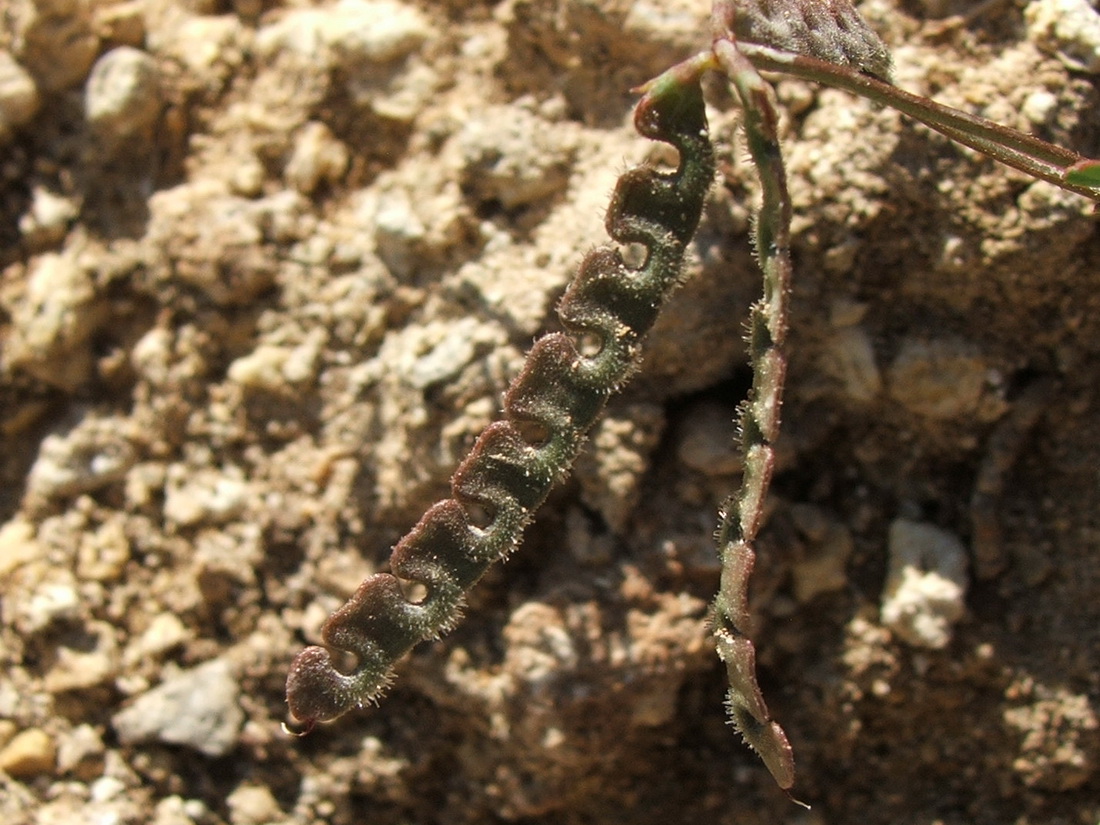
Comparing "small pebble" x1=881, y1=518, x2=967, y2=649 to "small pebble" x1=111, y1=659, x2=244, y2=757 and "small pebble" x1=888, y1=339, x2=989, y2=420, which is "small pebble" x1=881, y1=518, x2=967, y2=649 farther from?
"small pebble" x1=111, y1=659, x2=244, y2=757

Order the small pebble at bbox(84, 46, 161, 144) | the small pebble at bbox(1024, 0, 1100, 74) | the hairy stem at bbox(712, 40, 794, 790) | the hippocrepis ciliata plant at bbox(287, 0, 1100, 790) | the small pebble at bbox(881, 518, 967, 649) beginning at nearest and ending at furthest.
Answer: the hairy stem at bbox(712, 40, 794, 790) < the hippocrepis ciliata plant at bbox(287, 0, 1100, 790) < the small pebble at bbox(1024, 0, 1100, 74) < the small pebble at bbox(881, 518, 967, 649) < the small pebble at bbox(84, 46, 161, 144)

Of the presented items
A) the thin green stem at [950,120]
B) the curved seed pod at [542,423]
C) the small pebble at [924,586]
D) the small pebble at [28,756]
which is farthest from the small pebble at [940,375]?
the small pebble at [28,756]

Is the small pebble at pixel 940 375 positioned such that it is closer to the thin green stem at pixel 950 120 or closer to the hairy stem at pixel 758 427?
the thin green stem at pixel 950 120

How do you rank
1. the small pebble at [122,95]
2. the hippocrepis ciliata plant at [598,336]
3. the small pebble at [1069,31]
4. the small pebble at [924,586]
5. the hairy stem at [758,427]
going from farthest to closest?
the small pebble at [122,95] → the small pebble at [924,586] → the small pebble at [1069,31] → the hippocrepis ciliata plant at [598,336] → the hairy stem at [758,427]

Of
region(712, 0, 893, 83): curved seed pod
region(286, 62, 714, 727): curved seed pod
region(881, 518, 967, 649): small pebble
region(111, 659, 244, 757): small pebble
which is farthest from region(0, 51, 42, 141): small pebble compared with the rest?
region(881, 518, 967, 649): small pebble

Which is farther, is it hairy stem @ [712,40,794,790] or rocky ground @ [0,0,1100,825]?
rocky ground @ [0,0,1100,825]

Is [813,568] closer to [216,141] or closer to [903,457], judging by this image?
[903,457]

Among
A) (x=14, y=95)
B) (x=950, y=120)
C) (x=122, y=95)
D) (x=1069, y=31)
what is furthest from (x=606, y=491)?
(x=14, y=95)
